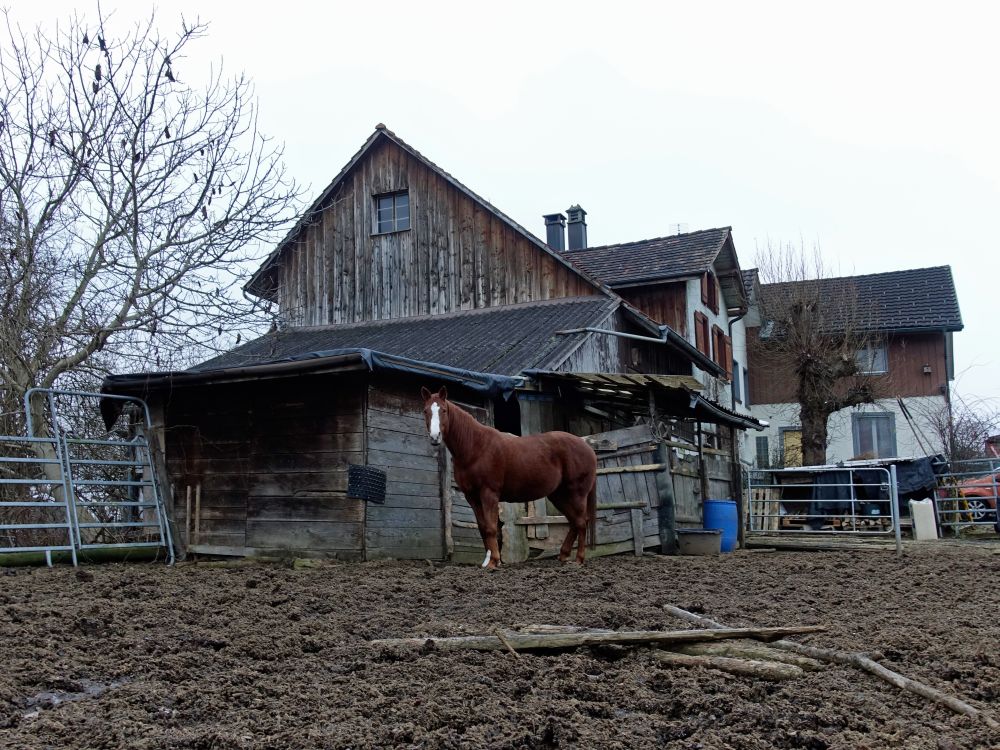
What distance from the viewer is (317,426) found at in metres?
9.91

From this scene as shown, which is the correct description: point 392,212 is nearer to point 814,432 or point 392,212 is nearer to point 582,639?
point 814,432

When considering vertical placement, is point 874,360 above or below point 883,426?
above

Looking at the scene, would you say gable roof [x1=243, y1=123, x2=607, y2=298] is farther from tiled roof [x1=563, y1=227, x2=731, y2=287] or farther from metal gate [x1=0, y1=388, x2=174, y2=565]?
metal gate [x1=0, y1=388, x2=174, y2=565]

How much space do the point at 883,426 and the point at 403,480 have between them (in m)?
22.4

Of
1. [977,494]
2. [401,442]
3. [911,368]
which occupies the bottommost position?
[977,494]

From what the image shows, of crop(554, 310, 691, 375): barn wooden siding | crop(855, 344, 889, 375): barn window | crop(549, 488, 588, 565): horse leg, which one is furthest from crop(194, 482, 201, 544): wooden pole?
crop(855, 344, 889, 375): barn window

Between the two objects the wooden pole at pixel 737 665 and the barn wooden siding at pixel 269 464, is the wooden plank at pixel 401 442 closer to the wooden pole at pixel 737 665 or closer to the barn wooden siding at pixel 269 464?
the barn wooden siding at pixel 269 464

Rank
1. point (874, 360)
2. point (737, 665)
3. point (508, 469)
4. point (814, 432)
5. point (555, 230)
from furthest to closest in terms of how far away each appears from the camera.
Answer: point (874, 360) → point (555, 230) → point (814, 432) → point (508, 469) → point (737, 665)

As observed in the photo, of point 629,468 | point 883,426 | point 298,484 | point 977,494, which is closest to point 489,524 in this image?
point 298,484

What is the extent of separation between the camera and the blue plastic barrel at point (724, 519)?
521 inches

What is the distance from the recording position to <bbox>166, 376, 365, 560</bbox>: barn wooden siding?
382 inches

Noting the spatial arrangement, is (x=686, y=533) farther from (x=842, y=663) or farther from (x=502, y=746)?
(x=502, y=746)

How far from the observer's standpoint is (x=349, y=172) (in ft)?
61.8

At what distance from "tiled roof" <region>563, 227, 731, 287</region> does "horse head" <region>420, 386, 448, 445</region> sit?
39.0 ft
